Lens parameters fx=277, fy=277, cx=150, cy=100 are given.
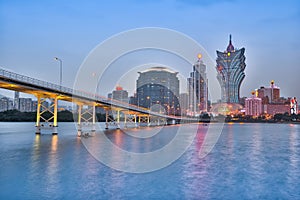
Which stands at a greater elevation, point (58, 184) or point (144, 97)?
point (144, 97)

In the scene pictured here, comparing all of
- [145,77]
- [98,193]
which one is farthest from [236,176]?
[145,77]

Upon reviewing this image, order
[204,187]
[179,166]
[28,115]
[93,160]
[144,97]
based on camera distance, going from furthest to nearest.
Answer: [144,97] → [28,115] → [93,160] → [179,166] → [204,187]

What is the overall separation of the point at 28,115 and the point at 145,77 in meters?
76.9

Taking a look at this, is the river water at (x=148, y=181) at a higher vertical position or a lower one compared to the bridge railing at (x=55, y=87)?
lower

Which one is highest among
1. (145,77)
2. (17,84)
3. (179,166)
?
(145,77)

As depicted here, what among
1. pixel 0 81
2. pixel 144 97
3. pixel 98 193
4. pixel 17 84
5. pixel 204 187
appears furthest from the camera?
pixel 144 97

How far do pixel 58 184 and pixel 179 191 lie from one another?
6.05 metres

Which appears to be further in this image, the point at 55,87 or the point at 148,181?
the point at 55,87

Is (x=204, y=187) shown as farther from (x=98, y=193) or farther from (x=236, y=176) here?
(x=98, y=193)

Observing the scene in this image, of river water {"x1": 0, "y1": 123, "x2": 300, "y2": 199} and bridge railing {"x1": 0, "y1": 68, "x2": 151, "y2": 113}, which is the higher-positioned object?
bridge railing {"x1": 0, "y1": 68, "x2": 151, "y2": 113}

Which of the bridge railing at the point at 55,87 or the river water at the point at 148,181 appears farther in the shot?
the bridge railing at the point at 55,87

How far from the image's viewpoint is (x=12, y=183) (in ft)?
46.2

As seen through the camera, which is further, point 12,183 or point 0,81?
point 0,81

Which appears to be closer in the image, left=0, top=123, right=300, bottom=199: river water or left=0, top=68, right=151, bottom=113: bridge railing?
left=0, top=123, right=300, bottom=199: river water
